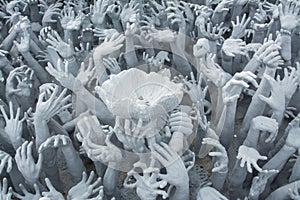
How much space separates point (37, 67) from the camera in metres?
1.88

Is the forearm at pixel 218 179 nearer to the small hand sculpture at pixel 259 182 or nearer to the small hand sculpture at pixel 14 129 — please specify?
the small hand sculpture at pixel 259 182

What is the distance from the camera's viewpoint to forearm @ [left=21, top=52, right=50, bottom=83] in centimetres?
184

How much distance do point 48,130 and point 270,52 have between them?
29.8 inches

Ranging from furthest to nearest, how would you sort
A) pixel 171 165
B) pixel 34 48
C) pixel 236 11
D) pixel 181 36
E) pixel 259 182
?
pixel 236 11, pixel 34 48, pixel 181 36, pixel 259 182, pixel 171 165

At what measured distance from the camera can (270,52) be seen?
1518 millimetres

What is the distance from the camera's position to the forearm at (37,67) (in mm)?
1841

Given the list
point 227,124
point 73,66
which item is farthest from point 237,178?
point 73,66

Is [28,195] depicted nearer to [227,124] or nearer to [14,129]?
[14,129]

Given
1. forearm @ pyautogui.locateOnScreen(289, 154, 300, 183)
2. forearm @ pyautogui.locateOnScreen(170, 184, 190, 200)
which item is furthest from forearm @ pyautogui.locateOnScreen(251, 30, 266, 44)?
forearm @ pyautogui.locateOnScreen(170, 184, 190, 200)

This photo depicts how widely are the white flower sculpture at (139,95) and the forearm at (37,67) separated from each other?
0.62 meters

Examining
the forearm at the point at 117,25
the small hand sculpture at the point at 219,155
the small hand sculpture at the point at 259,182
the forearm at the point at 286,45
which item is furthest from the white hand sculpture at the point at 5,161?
the forearm at the point at 286,45

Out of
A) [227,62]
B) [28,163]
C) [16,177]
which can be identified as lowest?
[16,177]

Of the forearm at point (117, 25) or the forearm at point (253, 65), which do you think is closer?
the forearm at point (253, 65)

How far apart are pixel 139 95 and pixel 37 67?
0.73 metres
